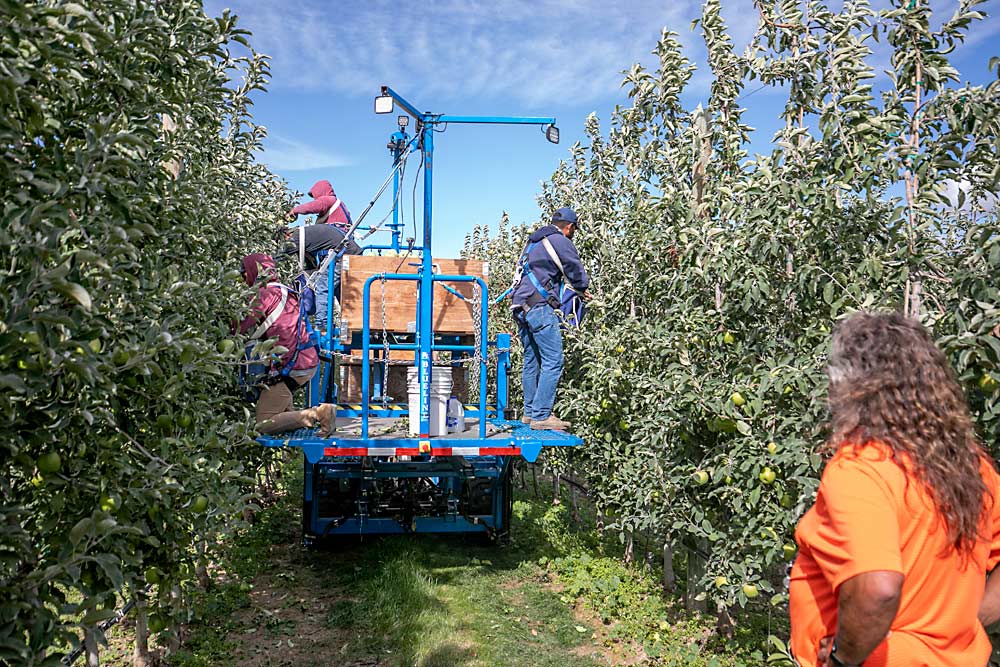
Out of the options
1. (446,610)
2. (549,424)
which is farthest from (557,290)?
(446,610)

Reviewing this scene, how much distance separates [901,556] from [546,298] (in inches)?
203

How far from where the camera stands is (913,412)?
2.03 metres

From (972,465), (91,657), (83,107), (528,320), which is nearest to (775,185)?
(972,465)

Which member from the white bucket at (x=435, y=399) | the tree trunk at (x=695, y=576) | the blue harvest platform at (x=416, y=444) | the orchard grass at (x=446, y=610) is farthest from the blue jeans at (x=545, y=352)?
the tree trunk at (x=695, y=576)

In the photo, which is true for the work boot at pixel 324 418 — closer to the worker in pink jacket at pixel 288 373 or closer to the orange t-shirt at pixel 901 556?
the worker in pink jacket at pixel 288 373

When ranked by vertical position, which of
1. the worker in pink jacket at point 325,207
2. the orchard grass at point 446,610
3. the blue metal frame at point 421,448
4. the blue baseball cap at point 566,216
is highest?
the worker in pink jacket at point 325,207

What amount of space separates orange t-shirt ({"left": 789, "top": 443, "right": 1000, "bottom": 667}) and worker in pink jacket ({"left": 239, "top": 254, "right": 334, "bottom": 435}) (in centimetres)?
432

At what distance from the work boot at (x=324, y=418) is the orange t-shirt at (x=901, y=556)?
4.44m

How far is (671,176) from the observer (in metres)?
5.80

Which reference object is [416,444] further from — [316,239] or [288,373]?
[316,239]

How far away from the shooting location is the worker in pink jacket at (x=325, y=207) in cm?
855

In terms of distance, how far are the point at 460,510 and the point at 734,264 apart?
4190 millimetres

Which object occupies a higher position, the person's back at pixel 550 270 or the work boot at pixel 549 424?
the person's back at pixel 550 270

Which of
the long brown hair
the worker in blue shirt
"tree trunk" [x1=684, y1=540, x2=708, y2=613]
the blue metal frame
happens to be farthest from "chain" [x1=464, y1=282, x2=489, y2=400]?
the long brown hair
